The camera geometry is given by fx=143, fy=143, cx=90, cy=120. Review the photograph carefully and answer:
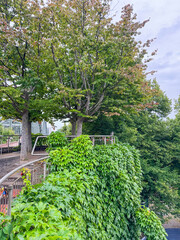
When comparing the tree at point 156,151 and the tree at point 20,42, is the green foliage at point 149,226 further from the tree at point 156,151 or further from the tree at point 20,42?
the tree at point 20,42

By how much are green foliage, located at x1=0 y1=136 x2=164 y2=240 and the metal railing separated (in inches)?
7.0

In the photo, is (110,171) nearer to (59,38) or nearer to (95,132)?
(59,38)

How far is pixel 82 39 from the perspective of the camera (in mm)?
6336

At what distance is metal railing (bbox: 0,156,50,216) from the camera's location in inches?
85.0

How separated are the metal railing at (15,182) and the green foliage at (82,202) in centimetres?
18

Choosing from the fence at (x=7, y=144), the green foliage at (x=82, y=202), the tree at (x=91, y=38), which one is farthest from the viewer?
the fence at (x=7, y=144)

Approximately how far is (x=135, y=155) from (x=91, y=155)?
3.76m

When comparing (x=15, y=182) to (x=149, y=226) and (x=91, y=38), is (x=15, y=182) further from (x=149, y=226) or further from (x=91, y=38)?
(x=91, y=38)

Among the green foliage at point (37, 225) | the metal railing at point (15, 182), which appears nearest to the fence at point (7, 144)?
the metal railing at point (15, 182)

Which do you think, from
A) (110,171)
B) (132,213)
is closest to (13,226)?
(110,171)

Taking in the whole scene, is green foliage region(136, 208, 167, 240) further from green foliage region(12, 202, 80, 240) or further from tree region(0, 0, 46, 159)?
tree region(0, 0, 46, 159)

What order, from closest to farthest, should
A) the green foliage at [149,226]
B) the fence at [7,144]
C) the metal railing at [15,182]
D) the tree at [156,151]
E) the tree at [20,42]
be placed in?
the metal railing at [15,182] → the green foliage at [149,226] → the tree at [20,42] → the fence at [7,144] → the tree at [156,151]

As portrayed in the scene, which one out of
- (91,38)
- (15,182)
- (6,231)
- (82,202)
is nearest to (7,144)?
(91,38)

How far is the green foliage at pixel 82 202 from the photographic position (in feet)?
5.59
